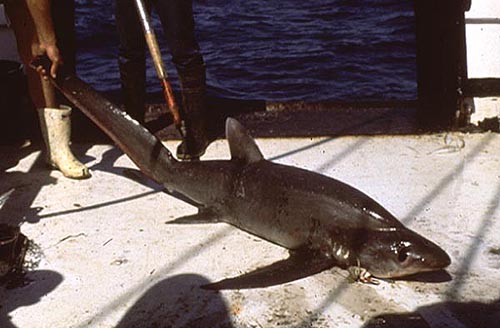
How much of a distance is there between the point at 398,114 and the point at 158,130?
7.04 ft

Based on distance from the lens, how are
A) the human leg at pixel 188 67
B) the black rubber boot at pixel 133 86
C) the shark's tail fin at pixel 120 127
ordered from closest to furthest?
the shark's tail fin at pixel 120 127
the human leg at pixel 188 67
the black rubber boot at pixel 133 86

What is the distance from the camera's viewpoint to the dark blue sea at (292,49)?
11.8 m

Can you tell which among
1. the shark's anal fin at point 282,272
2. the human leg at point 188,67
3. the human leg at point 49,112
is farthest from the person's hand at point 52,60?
the shark's anal fin at point 282,272

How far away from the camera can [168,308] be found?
12.4 feet

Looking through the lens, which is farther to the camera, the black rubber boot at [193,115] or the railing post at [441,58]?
the railing post at [441,58]

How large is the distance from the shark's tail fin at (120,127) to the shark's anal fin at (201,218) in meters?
0.40

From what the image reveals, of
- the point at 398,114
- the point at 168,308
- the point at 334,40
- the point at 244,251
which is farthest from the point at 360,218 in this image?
the point at 334,40

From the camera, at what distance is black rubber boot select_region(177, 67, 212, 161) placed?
574cm

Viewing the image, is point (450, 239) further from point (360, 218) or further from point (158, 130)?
point (158, 130)

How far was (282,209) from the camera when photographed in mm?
4281

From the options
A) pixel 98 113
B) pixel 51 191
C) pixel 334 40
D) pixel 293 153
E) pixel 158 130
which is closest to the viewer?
pixel 98 113

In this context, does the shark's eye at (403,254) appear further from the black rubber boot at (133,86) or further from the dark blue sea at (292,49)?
the dark blue sea at (292,49)

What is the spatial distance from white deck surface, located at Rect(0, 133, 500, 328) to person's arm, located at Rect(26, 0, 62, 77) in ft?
3.13

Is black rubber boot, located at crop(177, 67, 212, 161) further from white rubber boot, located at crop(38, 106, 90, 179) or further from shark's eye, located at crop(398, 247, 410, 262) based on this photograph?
shark's eye, located at crop(398, 247, 410, 262)
